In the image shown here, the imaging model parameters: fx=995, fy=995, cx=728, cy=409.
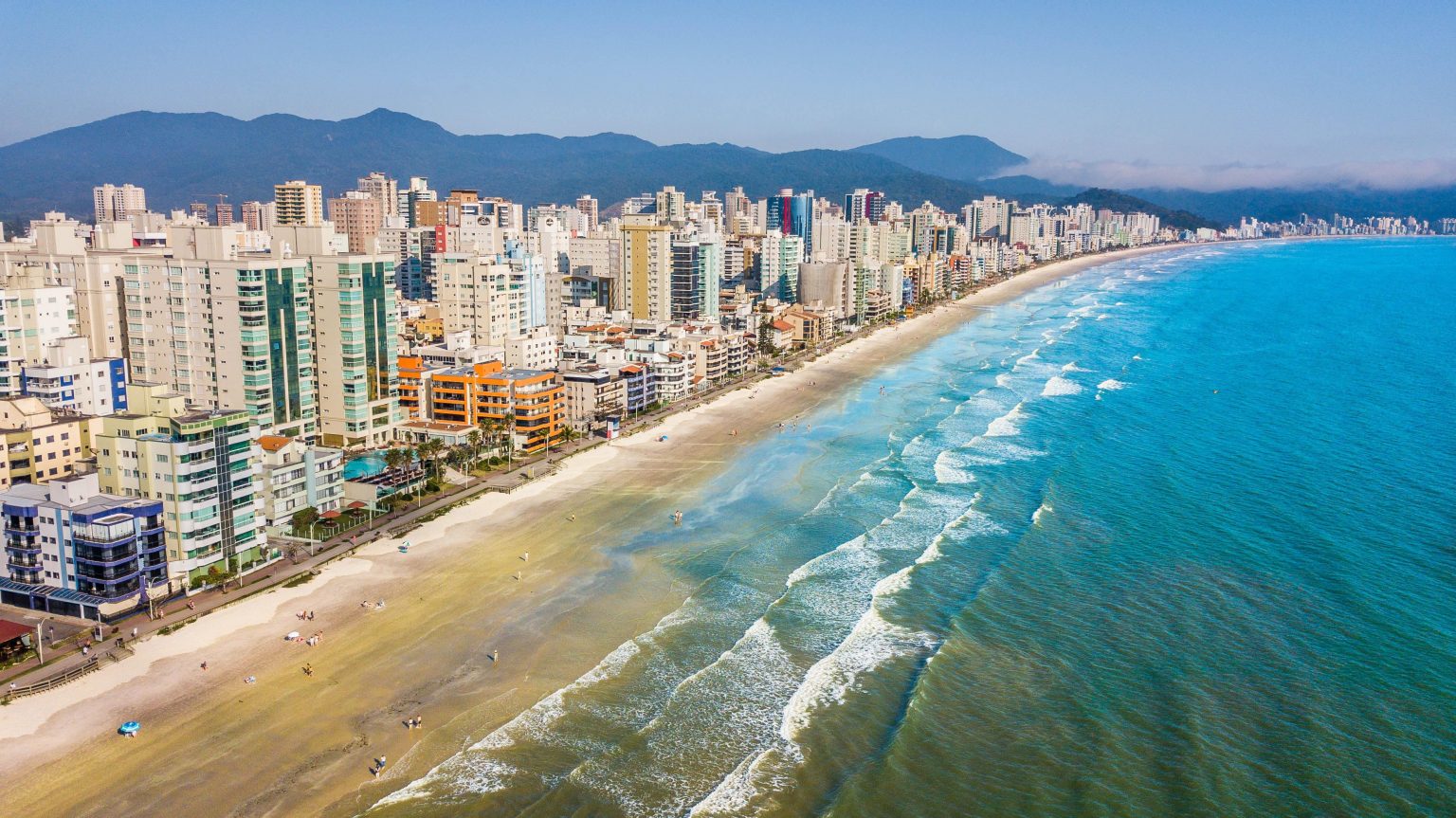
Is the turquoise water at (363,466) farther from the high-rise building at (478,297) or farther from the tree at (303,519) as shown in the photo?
the high-rise building at (478,297)

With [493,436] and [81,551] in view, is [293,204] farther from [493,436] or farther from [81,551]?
[81,551]

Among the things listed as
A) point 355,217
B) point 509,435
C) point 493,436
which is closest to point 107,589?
point 493,436

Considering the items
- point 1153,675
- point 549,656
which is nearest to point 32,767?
point 549,656

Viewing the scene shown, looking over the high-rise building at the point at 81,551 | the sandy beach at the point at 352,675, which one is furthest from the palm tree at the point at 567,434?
the high-rise building at the point at 81,551

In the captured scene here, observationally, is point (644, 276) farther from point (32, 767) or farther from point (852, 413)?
point (32, 767)

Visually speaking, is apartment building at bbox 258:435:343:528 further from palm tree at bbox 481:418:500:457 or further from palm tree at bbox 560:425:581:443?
palm tree at bbox 560:425:581:443
